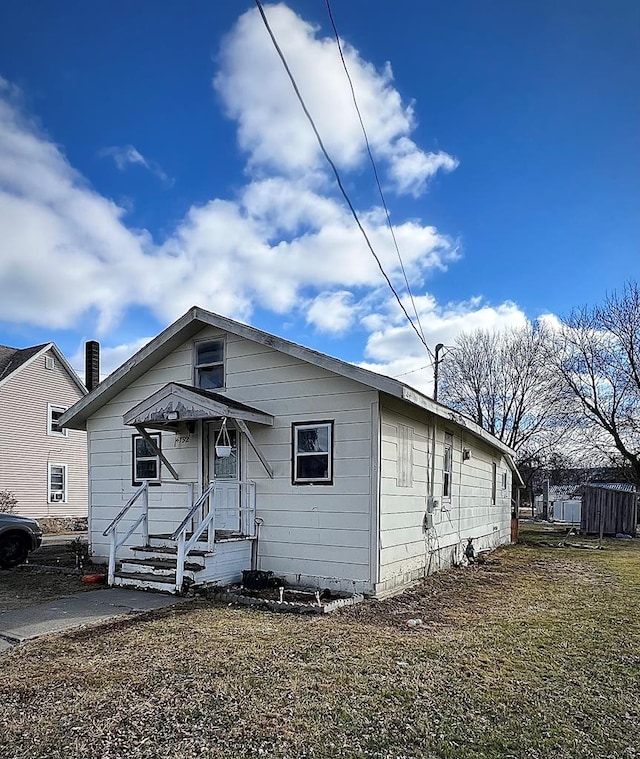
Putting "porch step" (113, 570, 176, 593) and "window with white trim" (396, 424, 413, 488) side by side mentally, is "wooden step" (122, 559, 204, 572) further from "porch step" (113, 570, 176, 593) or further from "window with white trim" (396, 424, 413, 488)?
"window with white trim" (396, 424, 413, 488)

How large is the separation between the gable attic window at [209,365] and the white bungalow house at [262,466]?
0.09 feet

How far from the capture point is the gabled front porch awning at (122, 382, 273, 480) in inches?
326

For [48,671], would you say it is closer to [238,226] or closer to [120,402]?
[120,402]

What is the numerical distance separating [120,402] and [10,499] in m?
14.1

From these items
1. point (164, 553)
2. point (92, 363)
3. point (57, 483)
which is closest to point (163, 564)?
point (164, 553)

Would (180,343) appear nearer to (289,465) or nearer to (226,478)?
(226,478)

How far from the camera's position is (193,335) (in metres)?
10.2

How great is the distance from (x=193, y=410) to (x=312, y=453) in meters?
1.89

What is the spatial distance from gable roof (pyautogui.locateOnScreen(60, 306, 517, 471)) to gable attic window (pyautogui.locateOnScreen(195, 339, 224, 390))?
0.35 m

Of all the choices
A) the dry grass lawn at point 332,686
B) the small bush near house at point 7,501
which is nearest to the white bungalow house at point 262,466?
the dry grass lawn at point 332,686

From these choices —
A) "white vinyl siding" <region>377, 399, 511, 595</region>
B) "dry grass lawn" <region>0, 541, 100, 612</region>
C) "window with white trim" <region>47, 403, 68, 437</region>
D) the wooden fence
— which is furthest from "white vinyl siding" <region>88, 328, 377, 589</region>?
the wooden fence

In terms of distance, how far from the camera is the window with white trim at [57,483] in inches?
957

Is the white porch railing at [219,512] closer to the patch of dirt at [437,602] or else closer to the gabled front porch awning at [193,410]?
the gabled front porch awning at [193,410]

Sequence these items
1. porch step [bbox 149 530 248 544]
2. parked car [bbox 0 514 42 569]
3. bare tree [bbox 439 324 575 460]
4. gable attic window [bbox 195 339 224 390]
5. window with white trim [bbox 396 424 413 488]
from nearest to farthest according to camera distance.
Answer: porch step [bbox 149 530 248 544], window with white trim [bbox 396 424 413 488], gable attic window [bbox 195 339 224 390], parked car [bbox 0 514 42 569], bare tree [bbox 439 324 575 460]
